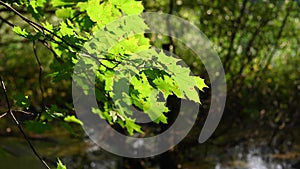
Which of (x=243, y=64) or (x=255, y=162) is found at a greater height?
(x=243, y=64)

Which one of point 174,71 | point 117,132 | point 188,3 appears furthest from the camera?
point 117,132

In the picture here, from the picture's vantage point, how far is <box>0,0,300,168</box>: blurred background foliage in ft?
16.6

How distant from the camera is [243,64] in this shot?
5.06 meters

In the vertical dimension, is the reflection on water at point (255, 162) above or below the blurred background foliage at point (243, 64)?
below

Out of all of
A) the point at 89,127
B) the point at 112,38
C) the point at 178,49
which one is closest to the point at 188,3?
the point at 178,49

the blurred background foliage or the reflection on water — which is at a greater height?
the blurred background foliage

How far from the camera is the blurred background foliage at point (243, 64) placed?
5074 mm

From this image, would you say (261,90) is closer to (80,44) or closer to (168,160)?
(168,160)

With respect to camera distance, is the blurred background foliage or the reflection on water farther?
the reflection on water

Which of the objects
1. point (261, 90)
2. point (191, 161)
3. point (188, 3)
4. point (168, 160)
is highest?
point (261, 90)

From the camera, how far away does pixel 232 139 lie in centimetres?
614

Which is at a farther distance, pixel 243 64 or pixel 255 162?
pixel 255 162

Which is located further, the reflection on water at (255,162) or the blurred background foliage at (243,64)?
the reflection on water at (255,162)

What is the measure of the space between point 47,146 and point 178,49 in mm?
2334
